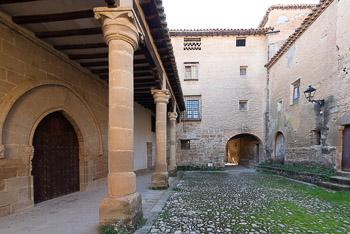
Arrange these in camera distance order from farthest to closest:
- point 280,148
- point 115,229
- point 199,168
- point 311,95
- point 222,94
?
point 222,94 < point 199,168 < point 280,148 < point 311,95 < point 115,229

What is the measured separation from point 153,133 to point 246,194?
8.99 meters

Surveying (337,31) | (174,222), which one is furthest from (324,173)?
(174,222)

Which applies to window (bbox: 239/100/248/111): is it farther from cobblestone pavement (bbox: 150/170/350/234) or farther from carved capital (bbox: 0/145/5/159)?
carved capital (bbox: 0/145/5/159)

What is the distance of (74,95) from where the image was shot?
6484mm

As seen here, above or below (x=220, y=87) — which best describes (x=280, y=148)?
below

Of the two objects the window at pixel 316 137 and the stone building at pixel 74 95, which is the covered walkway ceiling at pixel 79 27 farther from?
the window at pixel 316 137

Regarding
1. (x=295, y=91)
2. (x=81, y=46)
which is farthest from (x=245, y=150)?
(x=81, y=46)

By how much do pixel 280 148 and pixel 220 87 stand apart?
5717 mm

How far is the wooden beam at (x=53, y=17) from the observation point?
4180 mm

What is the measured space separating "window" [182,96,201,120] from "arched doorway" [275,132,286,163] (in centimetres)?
536

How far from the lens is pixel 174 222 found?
171 inches

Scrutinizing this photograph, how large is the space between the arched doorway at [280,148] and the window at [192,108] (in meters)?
5.36

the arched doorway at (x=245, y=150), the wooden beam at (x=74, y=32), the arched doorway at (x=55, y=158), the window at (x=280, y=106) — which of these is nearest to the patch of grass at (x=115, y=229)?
the arched doorway at (x=55, y=158)

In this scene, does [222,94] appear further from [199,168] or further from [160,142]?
[160,142]
